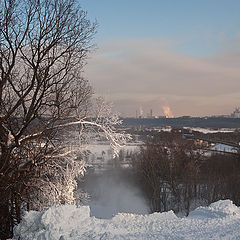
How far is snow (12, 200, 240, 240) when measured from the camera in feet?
17.0

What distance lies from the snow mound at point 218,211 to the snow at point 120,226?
0.19 ft

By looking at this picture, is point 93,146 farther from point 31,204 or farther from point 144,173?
point 144,173

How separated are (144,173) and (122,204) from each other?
616cm

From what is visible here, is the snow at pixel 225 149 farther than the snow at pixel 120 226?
Yes

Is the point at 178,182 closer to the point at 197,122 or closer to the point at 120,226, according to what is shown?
the point at 120,226

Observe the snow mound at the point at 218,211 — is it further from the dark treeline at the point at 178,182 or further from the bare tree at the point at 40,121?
the dark treeline at the point at 178,182

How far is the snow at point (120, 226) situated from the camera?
5.17m

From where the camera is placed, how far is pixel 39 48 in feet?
23.0

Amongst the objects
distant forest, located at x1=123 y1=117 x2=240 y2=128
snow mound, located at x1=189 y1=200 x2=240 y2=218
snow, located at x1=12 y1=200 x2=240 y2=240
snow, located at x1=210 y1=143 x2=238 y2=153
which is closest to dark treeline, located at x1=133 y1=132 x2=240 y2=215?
snow, located at x1=210 y1=143 x2=238 y2=153

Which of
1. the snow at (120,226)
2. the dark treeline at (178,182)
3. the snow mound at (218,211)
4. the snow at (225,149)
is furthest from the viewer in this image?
the snow at (225,149)

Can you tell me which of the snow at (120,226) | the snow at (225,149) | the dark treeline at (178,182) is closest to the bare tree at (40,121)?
the snow at (120,226)

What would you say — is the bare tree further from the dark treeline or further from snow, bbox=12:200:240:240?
the dark treeline

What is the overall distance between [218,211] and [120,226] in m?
2.35

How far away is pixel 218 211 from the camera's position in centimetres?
661
